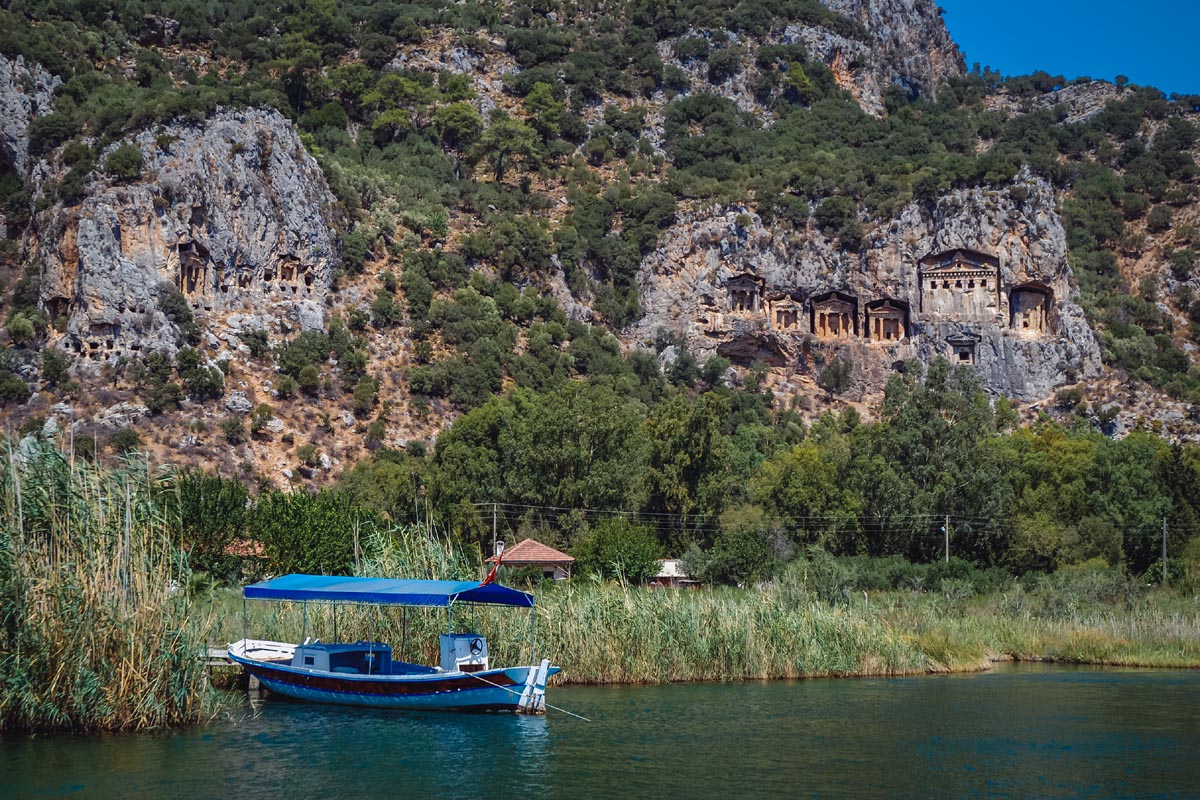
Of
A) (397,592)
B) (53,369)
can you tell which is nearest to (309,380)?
(53,369)

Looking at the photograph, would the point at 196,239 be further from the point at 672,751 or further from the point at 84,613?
the point at 672,751

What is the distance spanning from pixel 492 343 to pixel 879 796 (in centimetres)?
7128

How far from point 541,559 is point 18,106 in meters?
58.3

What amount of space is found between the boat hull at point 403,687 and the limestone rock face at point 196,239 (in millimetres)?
50454

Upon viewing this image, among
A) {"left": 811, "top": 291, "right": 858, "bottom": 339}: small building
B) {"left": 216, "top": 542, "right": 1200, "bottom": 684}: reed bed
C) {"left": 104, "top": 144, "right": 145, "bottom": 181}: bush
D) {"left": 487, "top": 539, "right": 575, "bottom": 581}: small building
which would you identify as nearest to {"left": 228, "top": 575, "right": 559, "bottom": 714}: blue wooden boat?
{"left": 216, "top": 542, "right": 1200, "bottom": 684}: reed bed

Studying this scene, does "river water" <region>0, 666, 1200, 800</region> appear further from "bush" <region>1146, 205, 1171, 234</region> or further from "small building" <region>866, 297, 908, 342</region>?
"bush" <region>1146, 205, 1171, 234</region>

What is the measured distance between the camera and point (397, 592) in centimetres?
3141

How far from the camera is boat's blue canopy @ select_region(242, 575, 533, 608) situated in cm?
3081

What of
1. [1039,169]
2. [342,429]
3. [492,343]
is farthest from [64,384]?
[1039,169]

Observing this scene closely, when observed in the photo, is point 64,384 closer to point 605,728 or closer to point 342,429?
point 342,429

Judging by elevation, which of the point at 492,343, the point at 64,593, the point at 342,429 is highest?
the point at 492,343

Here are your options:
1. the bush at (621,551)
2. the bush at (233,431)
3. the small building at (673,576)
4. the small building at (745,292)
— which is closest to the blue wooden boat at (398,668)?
the bush at (621,551)

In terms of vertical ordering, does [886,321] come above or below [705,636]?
A: above

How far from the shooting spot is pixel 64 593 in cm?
2559
